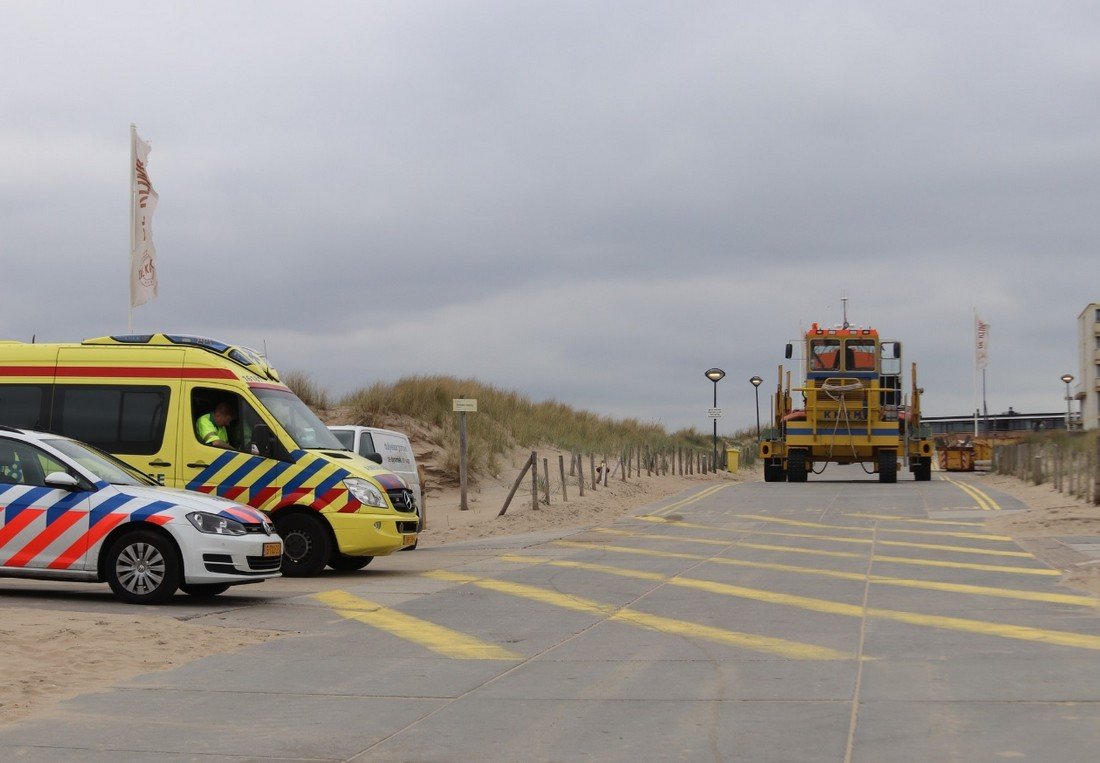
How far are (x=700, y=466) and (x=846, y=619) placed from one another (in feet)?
130

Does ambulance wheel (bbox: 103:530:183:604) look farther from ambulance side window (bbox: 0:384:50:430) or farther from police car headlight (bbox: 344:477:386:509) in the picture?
ambulance side window (bbox: 0:384:50:430)

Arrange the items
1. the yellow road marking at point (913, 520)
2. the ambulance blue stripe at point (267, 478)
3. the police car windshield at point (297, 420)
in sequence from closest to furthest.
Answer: the ambulance blue stripe at point (267, 478)
the police car windshield at point (297, 420)
the yellow road marking at point (913, 520)

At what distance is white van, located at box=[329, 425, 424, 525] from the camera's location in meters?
20.8

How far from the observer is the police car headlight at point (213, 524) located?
1274 centimetres

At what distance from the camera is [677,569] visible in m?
16.7

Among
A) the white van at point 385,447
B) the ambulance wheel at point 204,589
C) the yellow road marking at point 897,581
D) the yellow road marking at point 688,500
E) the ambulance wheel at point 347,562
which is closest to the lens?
the yellow road marking at point 897,581

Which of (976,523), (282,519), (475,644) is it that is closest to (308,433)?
(282,519)

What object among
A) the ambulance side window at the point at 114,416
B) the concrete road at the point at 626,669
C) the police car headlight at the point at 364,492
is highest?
the ambulance side window at the point at 114,416

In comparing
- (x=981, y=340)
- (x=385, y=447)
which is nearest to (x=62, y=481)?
(x=385, y=447)

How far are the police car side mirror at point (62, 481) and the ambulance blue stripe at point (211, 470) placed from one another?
10.9 ft

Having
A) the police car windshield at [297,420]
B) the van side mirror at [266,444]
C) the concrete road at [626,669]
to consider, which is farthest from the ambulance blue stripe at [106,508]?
the police car windshield at [297,420]

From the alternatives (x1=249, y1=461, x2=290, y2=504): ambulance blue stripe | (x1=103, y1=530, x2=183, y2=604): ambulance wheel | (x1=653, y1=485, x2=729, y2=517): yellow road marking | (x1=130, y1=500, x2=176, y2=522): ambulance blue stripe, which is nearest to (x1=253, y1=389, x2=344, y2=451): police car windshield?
(x1=249, y1=461, x2=290, y2=504): ambulance blue stripe

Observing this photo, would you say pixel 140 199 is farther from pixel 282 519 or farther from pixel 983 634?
pixel 983 634

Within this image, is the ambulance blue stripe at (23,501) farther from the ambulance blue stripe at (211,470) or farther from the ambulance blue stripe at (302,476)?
the ambulance blue stripe at (302,476)
